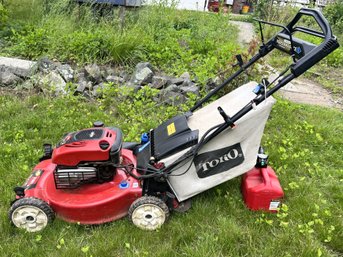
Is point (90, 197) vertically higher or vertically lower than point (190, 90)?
higher

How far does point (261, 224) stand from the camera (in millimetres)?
2457

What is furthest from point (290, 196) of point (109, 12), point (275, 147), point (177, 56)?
point (109, 12)

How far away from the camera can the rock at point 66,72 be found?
4363 mm

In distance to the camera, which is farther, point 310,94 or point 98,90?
point 310,94

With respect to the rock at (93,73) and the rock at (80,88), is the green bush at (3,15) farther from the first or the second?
the rock at (80,88)

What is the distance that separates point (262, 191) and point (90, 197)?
1107mm

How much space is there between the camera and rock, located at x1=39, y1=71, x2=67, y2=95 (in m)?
4.17

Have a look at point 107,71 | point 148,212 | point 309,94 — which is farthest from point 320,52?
point 309,94

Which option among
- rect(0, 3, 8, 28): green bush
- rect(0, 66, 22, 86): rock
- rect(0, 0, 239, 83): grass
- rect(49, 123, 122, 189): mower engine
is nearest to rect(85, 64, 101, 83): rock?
rect(0, 0, 239, 83): grass

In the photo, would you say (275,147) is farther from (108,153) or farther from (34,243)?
(34,243)

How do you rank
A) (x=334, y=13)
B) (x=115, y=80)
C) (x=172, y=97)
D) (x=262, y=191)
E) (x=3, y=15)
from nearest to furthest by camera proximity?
(x=262, y=191)
(x=172, y=97)
(x=115, y=80)
(x=3, y=15)
(x=334, y=13)

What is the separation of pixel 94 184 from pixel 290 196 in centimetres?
141

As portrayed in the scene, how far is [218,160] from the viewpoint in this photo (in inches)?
94.5

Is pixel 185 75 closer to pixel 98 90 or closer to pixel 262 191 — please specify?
pixel 98 90
